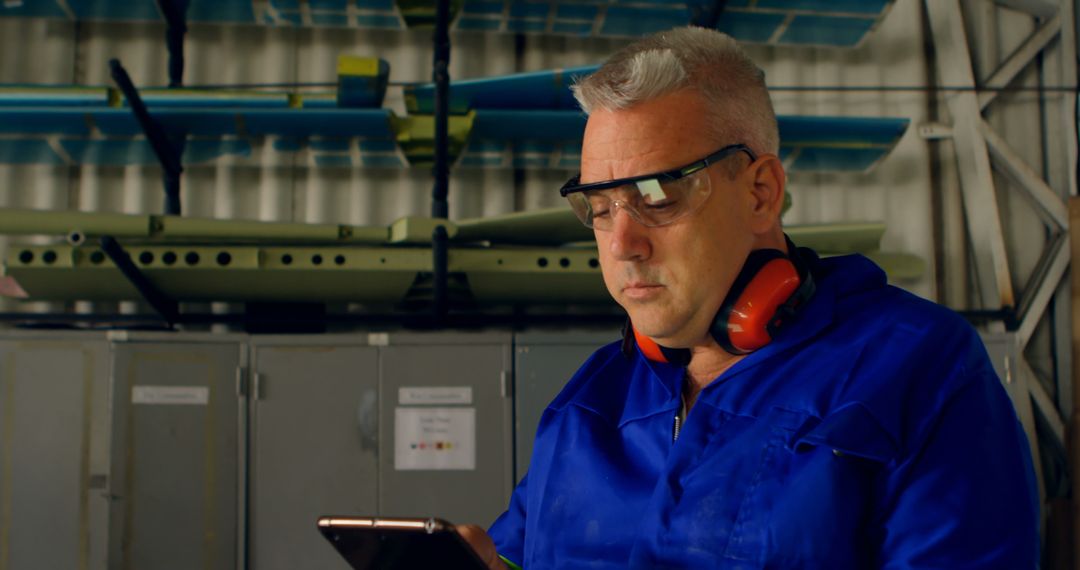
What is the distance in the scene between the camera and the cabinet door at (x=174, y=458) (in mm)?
2986

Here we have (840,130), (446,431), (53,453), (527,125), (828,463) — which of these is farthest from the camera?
(840,130)

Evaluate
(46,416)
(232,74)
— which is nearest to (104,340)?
(46,416)

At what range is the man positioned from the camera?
1021 millimetres

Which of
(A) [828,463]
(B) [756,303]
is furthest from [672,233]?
(A) [828,463]

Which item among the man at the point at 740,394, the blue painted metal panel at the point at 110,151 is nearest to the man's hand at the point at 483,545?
the man at the point at 740,394

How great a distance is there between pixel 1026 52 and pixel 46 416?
452 cm

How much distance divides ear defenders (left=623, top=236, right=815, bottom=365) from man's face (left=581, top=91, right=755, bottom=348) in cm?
3

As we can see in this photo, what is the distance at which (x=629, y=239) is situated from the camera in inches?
48.2

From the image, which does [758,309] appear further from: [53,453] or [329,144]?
[329,144]

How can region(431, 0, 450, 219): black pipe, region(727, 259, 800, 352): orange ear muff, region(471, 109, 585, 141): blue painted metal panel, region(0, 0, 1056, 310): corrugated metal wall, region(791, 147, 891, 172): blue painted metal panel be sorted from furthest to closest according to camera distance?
region(0, 0, 1056, 310): corrugated metal wall → region(791, 147, 891, 172): blue painted metal panel → region(471, 109, 585, 141): blue painted metal panel → region(431, 0, 450, 219): black pipe → region(727, 259, 800, 352): orange ear muff

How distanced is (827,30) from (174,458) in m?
3.22

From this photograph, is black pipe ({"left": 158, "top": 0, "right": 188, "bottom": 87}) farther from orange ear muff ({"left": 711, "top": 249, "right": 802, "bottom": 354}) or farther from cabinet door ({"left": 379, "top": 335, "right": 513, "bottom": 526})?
orange ear muff ({"left": 711, "top": 249, "right": 802, "bottom": 354})

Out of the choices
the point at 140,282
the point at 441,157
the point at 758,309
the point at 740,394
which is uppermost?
the point at 441,157

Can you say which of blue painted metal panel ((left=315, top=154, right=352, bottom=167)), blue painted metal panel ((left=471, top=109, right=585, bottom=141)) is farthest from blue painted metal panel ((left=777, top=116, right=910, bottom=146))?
blue painted metal panel ((left=315, top=154, right=352, bottom=167))
